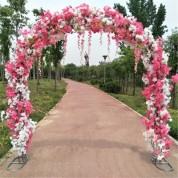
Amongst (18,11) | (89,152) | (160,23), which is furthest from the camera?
(160,23)

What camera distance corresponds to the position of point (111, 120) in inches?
597

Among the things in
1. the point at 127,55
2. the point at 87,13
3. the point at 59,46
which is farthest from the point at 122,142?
the point at 59,46

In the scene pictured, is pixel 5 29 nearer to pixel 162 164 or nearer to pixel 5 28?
pixel 5 28

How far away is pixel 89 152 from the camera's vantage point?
9.68 m

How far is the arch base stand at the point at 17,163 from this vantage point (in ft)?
28.1

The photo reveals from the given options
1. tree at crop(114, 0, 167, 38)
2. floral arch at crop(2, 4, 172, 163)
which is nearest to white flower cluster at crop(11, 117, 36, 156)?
floral arch at crop(2, 4, 172, 163)

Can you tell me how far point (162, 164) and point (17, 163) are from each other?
3624mm

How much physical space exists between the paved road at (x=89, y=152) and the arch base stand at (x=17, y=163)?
0.14 meters

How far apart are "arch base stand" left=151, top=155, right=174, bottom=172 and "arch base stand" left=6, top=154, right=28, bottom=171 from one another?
3259 millimetres

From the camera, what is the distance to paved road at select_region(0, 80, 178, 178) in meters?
8.20

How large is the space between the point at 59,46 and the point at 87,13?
2238cm

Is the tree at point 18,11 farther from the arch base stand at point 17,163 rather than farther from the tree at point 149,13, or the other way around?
the arch base stand at point 17,163

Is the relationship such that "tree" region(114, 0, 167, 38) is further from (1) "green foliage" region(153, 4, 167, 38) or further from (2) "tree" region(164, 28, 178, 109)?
(2) "tree" region(164, 28, 178, 109)

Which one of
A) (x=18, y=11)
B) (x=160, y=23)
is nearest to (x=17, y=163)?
(x=18, y=11)
